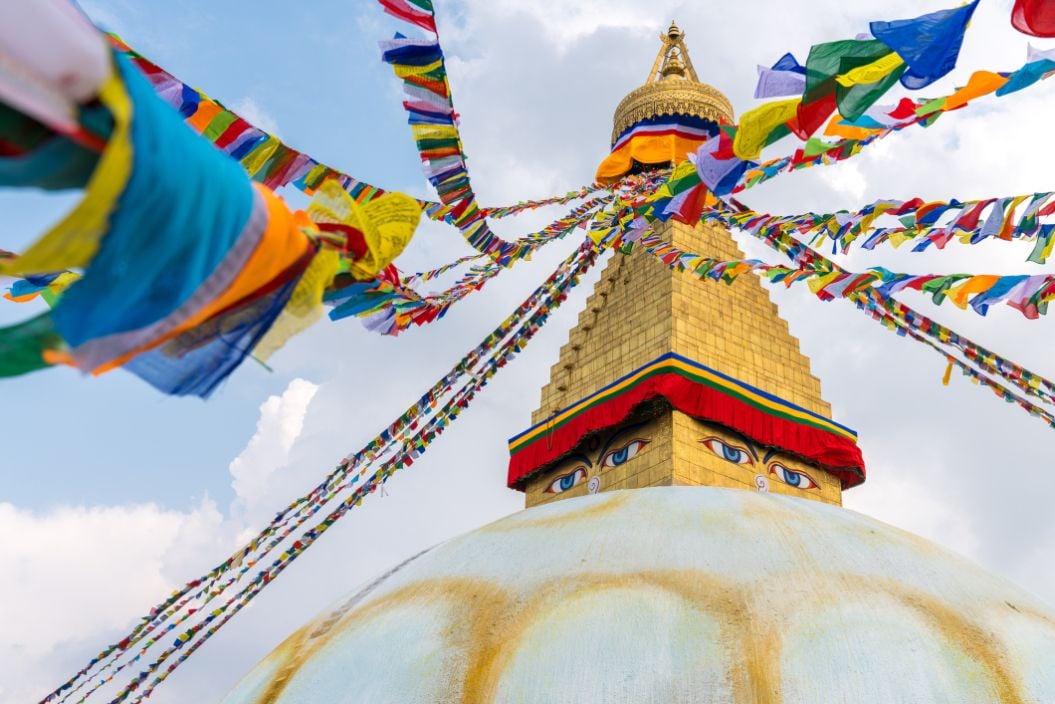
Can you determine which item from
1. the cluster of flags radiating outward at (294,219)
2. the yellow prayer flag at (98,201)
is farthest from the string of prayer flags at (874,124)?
the yellow prayer flag at (98,201)

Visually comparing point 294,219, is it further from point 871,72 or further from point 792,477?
point 792,477

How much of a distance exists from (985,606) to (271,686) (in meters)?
3.70

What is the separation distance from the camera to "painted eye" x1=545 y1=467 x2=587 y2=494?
7.71m

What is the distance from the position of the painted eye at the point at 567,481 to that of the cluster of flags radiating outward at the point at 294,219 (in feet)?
4.35

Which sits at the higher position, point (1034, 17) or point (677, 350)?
point (677, 350)

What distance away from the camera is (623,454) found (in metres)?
7.44

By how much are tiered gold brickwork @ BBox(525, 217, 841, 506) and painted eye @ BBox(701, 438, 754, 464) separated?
0.05 metres

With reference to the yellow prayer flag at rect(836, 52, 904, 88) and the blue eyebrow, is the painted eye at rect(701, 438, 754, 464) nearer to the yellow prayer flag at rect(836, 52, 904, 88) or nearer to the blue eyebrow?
the blue eyebrow

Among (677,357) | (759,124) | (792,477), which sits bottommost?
(759,124)

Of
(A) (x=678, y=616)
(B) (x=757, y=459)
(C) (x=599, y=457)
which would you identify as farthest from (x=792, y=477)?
(A) (x=678, y=616)

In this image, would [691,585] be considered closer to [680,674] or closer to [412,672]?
[680,674]


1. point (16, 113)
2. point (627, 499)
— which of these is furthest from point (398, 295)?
point (627, 499)

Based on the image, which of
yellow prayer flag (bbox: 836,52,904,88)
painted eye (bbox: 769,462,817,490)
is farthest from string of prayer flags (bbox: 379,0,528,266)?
painted eye (bbox: 769,462,817,490)

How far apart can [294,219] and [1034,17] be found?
7.67 feet
